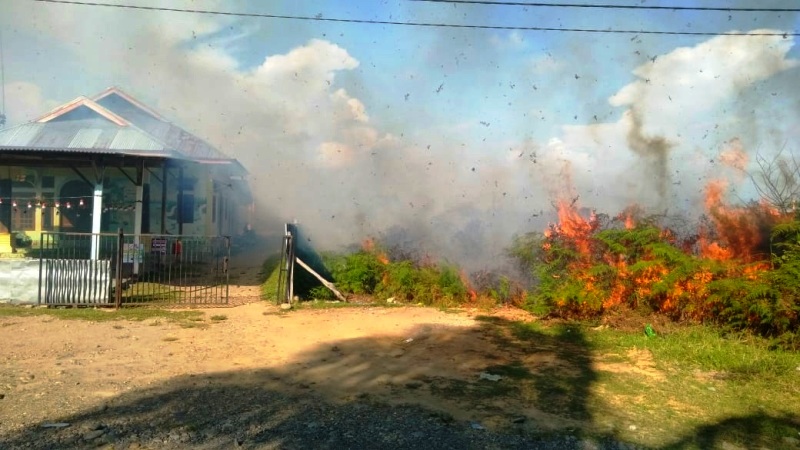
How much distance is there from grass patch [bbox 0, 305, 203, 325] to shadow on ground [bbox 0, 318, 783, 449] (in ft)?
12.8

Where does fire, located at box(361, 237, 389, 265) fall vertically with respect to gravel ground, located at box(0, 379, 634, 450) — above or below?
above

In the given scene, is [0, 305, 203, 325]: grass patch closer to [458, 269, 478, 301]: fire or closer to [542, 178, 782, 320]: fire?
[458, 269, 478, 301]: fire

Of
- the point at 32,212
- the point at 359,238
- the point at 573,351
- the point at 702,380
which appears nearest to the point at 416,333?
the point at 573,351

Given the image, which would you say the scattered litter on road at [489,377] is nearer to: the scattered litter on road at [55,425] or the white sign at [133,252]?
the scattered litter on road at [55,425]

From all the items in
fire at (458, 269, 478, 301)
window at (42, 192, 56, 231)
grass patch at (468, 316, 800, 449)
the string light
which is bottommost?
grass patch at (468, 316, 800, 449)

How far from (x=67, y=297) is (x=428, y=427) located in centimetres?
929

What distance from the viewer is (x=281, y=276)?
12641 mm

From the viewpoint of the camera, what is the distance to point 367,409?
570 cm

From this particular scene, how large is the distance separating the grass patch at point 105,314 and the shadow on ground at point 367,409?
12.8ft

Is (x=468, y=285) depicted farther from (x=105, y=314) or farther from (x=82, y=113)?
(x=82, y=113)

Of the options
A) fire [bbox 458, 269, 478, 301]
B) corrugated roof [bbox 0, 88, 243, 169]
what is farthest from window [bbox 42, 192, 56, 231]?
fire [bbox 458, 269, 478, 301]

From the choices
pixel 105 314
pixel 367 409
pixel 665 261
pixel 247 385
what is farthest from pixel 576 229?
pixel 105 314

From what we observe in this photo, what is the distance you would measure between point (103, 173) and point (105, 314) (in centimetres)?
557

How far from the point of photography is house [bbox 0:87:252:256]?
14891mm
